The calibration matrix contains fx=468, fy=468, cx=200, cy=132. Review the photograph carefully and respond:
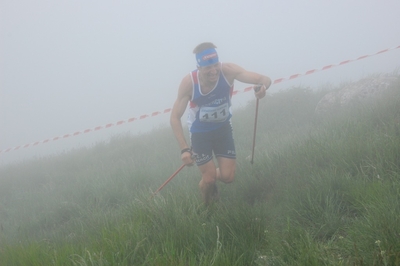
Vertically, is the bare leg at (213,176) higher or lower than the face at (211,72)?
lower

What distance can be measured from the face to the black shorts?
2.53 ft

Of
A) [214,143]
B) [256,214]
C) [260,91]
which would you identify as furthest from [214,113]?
[256,214]

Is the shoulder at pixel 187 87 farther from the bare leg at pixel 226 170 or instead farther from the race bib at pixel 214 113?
the bare leg at pixel 226 170

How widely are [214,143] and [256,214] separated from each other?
202cm

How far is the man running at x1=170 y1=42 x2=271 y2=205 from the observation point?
5.20 metres

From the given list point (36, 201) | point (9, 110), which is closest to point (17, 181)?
point (36, 201)

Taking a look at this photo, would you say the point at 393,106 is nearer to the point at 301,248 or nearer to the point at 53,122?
the point at 301,248

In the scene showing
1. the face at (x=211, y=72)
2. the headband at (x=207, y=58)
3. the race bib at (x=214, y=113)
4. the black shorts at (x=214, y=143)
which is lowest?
the black shorts at (x=214, y=143)

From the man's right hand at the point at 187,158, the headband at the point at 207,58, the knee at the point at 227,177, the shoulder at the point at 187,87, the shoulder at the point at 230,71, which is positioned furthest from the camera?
the knee at the point at 227,177

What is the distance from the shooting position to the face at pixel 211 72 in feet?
17.0

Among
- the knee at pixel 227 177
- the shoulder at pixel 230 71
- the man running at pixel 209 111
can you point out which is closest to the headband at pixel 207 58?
the man running at pixel 209 111

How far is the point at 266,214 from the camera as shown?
4074 mm

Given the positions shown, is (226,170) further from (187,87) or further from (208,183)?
(187,87)

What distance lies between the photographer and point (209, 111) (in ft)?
18.1
